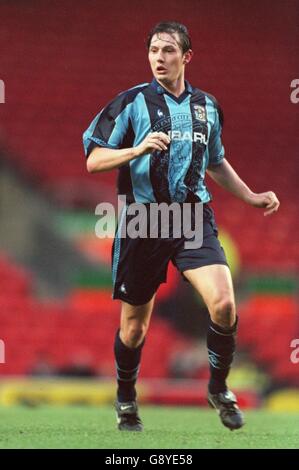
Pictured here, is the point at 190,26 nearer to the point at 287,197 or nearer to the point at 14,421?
the point at 287,197

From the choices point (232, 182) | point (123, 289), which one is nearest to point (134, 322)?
point (123, 289)

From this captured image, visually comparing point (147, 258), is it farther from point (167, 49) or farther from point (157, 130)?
point (167, 49)

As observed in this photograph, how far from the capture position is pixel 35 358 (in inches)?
397

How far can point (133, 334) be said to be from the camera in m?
4.59

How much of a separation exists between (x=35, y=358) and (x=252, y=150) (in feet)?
12.1

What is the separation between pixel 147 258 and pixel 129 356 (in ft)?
1.77

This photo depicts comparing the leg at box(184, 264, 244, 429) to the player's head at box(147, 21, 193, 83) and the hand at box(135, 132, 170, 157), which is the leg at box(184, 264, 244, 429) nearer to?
the hand at box(135, 132, 170, 157)

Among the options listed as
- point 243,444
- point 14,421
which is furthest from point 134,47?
point 243,444

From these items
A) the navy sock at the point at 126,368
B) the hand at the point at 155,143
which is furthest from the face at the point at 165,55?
the navy sock at the point at 126,368

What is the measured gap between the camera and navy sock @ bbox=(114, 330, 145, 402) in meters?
4.66

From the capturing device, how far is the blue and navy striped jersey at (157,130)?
4.32 metres

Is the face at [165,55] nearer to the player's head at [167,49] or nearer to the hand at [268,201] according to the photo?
the player's head at [167,49]

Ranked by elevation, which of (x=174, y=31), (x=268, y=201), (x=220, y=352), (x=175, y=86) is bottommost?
(x=220, y=352)

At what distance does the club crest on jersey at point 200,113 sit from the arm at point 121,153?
350mm
